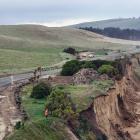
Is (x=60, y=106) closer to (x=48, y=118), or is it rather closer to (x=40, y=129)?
(x=48, y=118)

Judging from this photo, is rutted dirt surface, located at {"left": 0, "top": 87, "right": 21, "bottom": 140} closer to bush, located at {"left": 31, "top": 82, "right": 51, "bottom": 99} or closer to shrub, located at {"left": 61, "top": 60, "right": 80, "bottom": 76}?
bush, located at {"left": 31, "top": 82, "right": 51, "bottom": 99}

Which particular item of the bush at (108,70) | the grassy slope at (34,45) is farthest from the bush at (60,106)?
the grassy slope at (34,45)

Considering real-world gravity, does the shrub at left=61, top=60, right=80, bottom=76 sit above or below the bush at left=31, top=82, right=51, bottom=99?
below

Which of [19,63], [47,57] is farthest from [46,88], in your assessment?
[47,57]

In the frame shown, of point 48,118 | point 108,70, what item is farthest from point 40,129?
point 108,70

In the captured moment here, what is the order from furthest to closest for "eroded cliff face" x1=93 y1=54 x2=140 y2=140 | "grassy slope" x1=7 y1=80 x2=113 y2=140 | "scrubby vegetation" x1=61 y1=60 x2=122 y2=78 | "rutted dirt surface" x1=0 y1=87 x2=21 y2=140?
"scrubby vegetation" x1=61 y1=60 x2=122 y2=78
"eroded cliff face" x1=93 y1=54 x2=140 y2=140
"rutted dirt surface" x1=0 y1=87 x2=21 y2=140
"grassy slope" x1=7 y1=80 x2=113 y2=140

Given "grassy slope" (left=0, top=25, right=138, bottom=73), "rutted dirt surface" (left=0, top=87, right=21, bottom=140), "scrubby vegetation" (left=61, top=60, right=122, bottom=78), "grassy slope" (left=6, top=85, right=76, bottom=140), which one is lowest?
"grassy slope" (left=0, top=25, right=138, bottom=73)

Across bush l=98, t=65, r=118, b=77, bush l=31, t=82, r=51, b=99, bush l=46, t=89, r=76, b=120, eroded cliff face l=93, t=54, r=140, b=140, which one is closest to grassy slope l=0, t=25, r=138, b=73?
bush l=98, t=65, r=118, b=77
